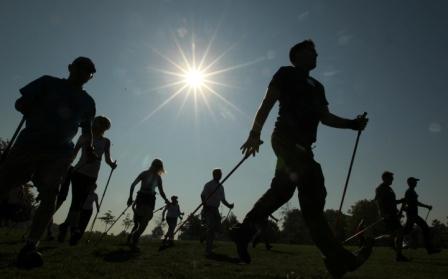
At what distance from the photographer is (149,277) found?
19.7 ft

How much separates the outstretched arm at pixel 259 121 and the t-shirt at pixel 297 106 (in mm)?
104

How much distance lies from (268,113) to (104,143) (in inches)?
254

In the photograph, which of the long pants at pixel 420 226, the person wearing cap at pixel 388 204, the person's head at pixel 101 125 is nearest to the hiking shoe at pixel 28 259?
the person's head at pixel 101 125

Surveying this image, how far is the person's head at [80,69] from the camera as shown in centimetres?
541

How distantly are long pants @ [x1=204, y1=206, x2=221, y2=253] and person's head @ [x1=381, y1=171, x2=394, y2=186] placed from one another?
560cm

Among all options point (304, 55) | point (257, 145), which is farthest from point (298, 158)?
point (304, 55)

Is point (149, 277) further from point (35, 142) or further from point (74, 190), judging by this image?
point (74, 190)

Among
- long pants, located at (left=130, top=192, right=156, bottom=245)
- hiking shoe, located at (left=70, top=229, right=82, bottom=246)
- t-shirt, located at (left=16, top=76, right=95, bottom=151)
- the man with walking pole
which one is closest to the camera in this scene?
the man with walking pole

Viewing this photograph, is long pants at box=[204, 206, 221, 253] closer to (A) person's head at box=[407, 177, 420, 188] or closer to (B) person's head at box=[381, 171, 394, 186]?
(B) person's head at box=[381, 171, 394, 186]

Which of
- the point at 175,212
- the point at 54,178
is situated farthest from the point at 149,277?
the point at 175,212

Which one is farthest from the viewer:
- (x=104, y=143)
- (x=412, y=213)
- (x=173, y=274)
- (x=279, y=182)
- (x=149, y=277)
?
(x=412, y=213)

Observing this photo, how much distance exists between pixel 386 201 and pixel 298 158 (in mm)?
9831

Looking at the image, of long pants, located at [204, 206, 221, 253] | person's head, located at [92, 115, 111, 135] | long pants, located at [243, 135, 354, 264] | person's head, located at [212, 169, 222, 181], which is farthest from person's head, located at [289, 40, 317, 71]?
long pants, located at [204, 206, 221, 253]

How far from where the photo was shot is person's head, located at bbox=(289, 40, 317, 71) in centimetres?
521
